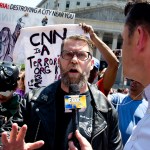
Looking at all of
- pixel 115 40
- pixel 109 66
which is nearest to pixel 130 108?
pixel 109 66

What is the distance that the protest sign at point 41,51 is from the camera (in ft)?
13.2

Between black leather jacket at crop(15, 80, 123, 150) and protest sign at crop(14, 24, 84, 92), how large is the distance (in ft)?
5.32

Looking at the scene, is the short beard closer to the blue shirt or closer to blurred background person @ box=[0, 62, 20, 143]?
blurred background person @ box=[0, 62, 20, 143]

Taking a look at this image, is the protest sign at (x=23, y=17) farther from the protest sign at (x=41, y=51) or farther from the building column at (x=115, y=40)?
the building column at (x=115, y=40)

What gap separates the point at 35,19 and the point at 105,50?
101 inches

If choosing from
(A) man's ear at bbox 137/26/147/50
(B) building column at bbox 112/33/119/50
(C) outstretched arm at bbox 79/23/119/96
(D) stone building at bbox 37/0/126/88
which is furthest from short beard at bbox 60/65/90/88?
(B) building column at bbox 112/33/119/50

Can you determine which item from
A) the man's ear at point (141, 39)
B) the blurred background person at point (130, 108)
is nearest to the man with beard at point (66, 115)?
the blurred background person at point (130, 108)

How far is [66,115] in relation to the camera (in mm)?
2340

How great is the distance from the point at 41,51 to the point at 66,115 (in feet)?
6.54

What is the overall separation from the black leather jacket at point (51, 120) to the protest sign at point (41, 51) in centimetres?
162

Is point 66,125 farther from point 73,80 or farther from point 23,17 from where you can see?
point 23,17

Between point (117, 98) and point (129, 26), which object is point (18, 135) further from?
point (117, 98)

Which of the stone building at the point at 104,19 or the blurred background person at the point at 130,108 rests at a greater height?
the stone building at the point at 104,19

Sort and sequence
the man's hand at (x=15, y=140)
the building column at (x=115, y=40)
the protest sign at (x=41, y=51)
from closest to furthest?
the man's hand at (x=15, y=140) < the protest sign at (x=41, y=51) < the building column at (x=115, y=40)
